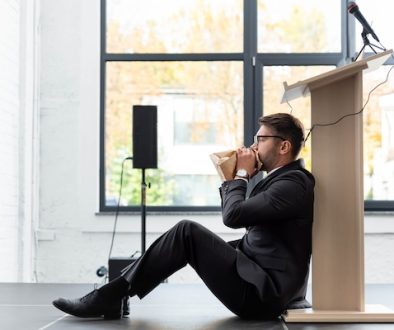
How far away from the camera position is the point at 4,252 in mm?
6113

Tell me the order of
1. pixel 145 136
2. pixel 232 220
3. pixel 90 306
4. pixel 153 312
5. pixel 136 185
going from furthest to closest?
pixel 136 185, pixel 145 136, pixel 153 312, pixel 90 306, pixel 232 220

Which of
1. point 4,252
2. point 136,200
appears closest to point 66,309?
point 4,252

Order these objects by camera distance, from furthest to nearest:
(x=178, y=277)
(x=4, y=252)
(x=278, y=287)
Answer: (x=178, y=277)
(x=4, y=252)
(x=278, y=287)

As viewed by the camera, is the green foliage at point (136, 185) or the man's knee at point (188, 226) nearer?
the man's knee at point (188, 226)

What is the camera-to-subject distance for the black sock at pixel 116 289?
3176 millimetres

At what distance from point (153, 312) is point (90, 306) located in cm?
48

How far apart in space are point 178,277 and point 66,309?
3.34m

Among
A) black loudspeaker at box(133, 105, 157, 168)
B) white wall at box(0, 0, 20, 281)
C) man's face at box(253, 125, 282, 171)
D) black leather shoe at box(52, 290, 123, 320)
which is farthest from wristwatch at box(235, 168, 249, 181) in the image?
white wall at box(0, 0, 20, 281)

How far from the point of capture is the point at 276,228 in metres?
3.22

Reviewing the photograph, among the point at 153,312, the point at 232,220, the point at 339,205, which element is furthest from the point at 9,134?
the point at 339,205

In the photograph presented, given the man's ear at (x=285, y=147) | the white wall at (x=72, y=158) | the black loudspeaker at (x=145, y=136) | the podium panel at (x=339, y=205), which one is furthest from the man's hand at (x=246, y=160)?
the white wall at (x=72, y=158)

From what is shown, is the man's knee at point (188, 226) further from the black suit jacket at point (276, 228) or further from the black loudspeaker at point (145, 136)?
the black loudspeaker at point (145, 136)

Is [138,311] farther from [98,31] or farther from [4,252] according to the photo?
[98,31]

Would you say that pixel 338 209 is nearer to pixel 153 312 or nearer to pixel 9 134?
pixel 153 312
